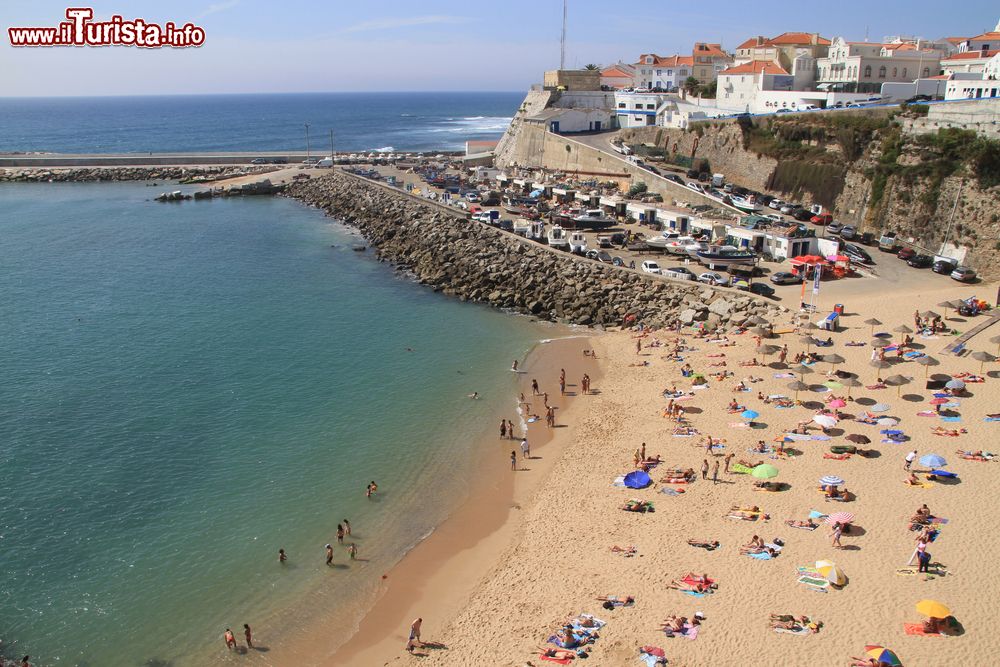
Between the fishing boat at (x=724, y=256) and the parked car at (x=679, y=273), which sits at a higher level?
the fishing boat at (x=724, y=256)

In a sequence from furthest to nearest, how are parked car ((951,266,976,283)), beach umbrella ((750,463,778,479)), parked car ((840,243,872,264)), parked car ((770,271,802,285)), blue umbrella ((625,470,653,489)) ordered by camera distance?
parked car ((840,243,872,264))
parked car ((770,271,802,285))
parked car ((951,266,976,283))
blue umbrella ((625,470,653,489))
beach umbrella ((750,463,778,479))

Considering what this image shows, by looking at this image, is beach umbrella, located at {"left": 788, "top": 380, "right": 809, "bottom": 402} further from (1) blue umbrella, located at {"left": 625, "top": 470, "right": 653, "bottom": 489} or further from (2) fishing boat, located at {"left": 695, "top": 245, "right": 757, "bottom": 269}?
(2) fishing boat, located at {"left": 695, "top": 245, "right": 757, "bottom": 269}

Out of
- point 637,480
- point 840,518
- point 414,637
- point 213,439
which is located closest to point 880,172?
point 637,480

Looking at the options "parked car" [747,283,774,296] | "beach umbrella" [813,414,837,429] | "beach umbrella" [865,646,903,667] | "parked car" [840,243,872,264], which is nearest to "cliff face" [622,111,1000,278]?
"parked car" [840,243,872,264]

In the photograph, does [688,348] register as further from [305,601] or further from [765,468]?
[305,601]

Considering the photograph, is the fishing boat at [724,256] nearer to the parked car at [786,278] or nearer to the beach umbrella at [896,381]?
the parked car at [786,278]

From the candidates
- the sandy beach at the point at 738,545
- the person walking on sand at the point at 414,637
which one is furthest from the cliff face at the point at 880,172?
the person walking on sand at the point at 414,637
